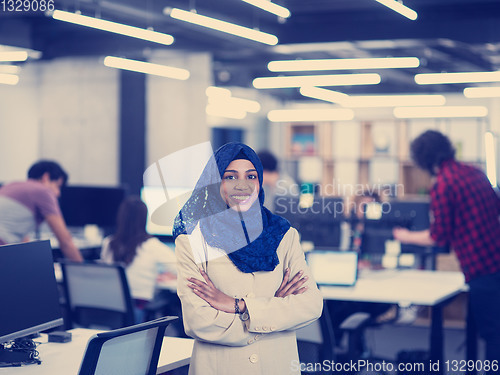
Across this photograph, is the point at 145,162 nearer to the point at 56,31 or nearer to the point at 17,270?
the point at 56,31

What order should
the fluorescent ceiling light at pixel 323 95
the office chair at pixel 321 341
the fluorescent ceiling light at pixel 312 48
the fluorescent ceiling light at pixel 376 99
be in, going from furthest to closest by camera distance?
the fluorescent ceiling light at pixel 323 95
the fluorescent ceiling light at pixel 312 48
the fluorescent ceiling light at pixel 376 99
the office chair at pixel 321 341

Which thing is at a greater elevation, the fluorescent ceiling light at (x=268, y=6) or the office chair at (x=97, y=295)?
the fluorescent ceiling light at (x=268, y=6)

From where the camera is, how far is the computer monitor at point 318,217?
4.99 metres

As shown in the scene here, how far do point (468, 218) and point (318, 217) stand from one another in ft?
4.56

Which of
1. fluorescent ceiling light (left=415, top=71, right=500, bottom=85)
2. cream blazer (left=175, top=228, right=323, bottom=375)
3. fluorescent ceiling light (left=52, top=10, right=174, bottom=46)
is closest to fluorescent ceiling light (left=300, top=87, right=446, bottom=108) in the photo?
fluorescent ceiling light (left=415, top=71, right=500, bottom=85)

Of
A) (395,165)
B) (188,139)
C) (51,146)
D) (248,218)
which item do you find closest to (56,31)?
(51,146)

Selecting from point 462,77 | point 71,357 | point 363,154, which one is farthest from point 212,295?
point 363,154

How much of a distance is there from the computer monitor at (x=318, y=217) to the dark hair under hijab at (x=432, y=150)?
1.08 m

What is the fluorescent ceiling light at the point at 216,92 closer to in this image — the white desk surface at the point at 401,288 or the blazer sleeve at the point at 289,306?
the white desk surface at the point at 401,288

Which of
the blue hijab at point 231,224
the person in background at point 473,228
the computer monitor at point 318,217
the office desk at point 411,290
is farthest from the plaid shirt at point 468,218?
the blue hijab at point 231,224

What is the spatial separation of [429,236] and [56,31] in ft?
21.3

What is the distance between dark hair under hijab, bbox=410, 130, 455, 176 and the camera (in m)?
3.93

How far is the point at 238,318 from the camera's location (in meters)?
2.13

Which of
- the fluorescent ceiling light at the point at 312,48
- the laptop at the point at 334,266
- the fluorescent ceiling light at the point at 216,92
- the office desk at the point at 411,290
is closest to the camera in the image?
the office desk at the point at 411,290
